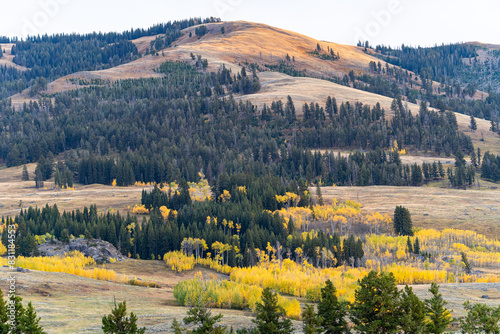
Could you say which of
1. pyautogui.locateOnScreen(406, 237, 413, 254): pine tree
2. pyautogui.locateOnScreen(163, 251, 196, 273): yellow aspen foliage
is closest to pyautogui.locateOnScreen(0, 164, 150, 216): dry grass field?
pyautogui.locateOnScreen(163, 251, 196, 273): yellow aspen foliage

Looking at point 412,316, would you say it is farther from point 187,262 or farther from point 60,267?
point 187,262

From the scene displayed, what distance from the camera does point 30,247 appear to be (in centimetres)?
8919

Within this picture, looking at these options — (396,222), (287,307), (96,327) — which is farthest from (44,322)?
(396,222)

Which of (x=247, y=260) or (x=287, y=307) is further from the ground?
(x=287, y=307)

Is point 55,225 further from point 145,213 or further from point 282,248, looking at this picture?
point 282,248

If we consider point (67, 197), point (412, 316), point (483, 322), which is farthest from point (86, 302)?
point (67, 197)

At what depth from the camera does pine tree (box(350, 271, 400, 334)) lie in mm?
34406

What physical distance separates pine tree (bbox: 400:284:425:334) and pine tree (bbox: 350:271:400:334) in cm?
56

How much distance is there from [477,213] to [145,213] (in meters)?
92.8

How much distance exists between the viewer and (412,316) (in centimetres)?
3397

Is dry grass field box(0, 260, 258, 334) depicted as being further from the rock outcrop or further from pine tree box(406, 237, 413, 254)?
pine tree box(406, 237, 413, 254)

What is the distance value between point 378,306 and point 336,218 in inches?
3608

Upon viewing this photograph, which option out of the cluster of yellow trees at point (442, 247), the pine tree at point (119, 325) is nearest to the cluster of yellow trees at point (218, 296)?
the pine tree at point (119, 325)

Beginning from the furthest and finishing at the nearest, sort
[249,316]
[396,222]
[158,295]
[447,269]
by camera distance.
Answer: [396,222]
[447,269]
[158,295]
[249,316]
